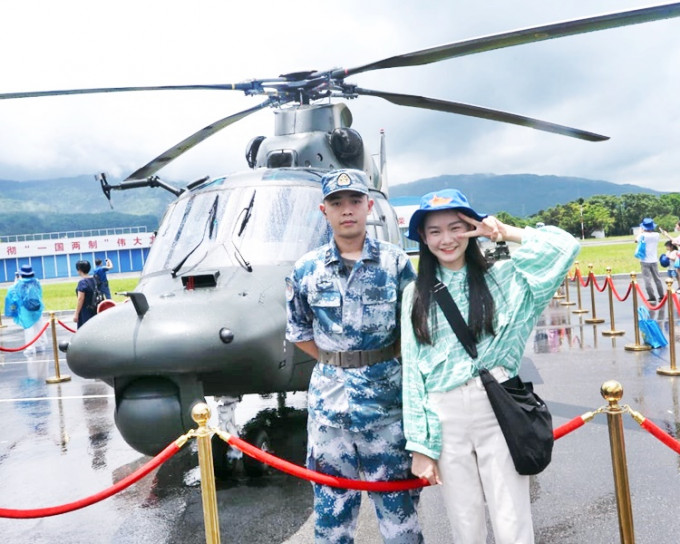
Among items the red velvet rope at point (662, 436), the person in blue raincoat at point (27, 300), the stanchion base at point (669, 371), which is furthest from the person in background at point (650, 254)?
the person in blue raincoat at point (27, 300)

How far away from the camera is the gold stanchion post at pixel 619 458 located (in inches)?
101

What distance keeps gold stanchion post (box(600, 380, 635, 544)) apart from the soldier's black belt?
0.95m

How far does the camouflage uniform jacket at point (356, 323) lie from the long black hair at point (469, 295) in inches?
10.9

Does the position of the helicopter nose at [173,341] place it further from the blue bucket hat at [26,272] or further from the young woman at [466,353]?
the blue bucket hat at [26,272]

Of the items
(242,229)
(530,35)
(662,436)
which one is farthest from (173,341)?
(530,35)

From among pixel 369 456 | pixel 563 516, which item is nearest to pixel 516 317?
pixel 369 456

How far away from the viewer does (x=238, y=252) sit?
4691mm

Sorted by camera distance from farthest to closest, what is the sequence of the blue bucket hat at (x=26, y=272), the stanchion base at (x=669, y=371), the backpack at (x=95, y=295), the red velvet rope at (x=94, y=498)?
the blue bucket hat at (x=26, y=272)
the backpack at (x=95, y=295)
the stanchion base at (x=669, y=371)
the red velvet rope at (x=94, y=498)

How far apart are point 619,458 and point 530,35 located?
3758 mm

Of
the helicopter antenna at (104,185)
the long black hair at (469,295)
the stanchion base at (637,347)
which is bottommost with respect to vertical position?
the stanchion base at (637,347)

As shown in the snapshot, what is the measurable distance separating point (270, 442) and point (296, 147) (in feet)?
9.90

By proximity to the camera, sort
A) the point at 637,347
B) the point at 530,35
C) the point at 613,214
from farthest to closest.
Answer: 1. the point at 613,214
2. the point at 637,347
3. the point at 530,35

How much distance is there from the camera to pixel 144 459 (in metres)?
5.57

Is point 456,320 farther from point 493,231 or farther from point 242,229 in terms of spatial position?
point 242,229
